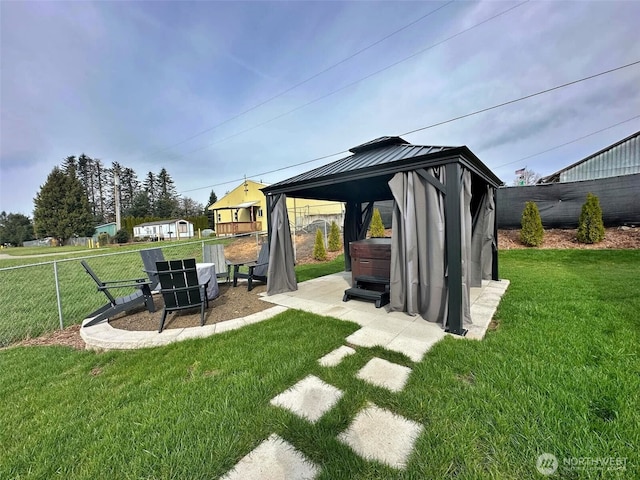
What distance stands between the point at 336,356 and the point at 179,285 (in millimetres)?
2454

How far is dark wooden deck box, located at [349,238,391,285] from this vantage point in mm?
4547

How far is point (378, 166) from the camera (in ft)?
12.4

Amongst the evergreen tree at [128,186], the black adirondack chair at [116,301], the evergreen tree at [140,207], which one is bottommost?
the black adirondack chair at [116,301]

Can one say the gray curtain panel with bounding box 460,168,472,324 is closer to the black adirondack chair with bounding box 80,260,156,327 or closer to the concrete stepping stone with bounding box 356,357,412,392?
the concrete stepping stone with bounding box 356,357,412,392

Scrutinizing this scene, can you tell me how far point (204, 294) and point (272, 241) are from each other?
1659mm

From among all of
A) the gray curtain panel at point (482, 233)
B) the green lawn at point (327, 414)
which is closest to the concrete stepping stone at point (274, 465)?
the green lawn at point (327, 414)

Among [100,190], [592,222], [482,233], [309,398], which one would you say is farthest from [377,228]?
[100,190]

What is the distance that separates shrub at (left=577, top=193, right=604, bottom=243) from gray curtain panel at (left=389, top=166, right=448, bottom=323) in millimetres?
8747

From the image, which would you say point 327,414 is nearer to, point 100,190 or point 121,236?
point 121,236

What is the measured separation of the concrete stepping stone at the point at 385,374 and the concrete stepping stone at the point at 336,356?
0.26m

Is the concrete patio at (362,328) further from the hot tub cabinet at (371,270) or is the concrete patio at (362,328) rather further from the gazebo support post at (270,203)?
the gazebo support post at (270,203)

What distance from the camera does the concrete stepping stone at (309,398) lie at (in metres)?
1.92

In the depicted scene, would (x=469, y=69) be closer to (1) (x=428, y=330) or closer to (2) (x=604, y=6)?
(2) (x=604, y=6)

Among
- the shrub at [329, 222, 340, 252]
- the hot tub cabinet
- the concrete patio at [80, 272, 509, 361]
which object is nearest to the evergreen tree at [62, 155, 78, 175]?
the shrub at [329, 222, 340, 252]
